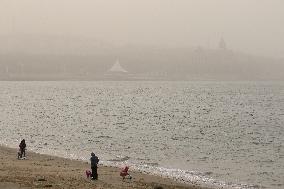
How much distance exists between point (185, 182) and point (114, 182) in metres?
6.73

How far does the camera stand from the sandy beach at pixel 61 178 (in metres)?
27.1

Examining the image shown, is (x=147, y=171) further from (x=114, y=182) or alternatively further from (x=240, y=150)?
(x=240, y=150)

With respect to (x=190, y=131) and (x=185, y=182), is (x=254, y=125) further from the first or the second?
(x=185, y=182)

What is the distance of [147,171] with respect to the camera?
39656mm

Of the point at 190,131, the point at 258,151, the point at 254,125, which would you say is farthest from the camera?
the point at 254,125

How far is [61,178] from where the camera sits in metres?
29.8

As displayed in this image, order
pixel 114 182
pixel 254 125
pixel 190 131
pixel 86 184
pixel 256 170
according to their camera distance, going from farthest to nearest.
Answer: pixel 254 125
pixel 190 131
pixel 256 170
pixel 114 182
pixel 86 184

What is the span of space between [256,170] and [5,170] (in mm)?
23234

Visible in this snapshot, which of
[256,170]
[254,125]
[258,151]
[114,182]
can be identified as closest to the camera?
[114,182]

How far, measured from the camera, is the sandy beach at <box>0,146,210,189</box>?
2708 cm

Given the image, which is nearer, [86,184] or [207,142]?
[86,184]

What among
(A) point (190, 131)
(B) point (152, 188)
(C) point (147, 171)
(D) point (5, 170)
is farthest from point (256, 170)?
(A) point (190, 131)

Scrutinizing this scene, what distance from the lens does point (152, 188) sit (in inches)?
1145

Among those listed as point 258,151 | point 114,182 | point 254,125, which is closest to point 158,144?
Answer: point 258,151
